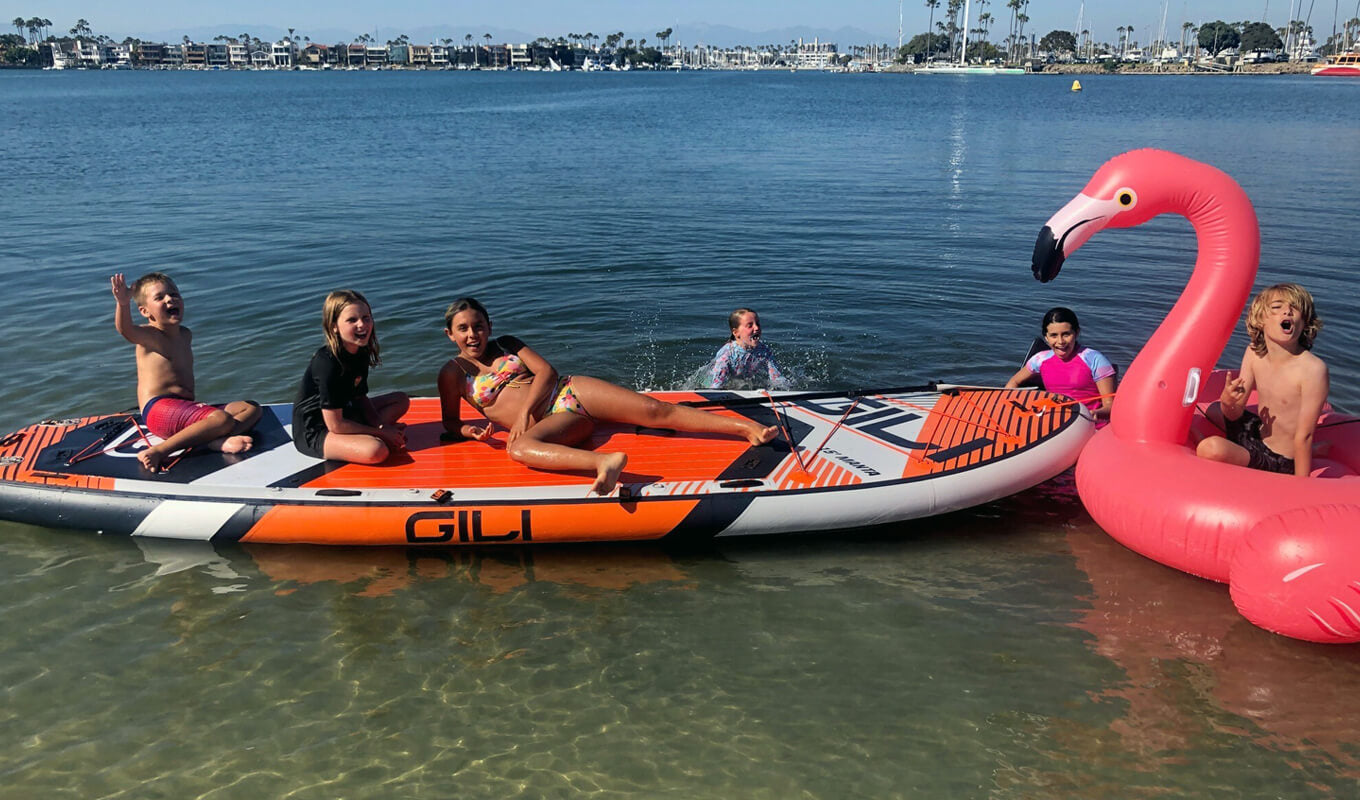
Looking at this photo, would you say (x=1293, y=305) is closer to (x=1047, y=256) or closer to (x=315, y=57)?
(x=1047, y=256)

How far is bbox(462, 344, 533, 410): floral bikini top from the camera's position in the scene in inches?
238

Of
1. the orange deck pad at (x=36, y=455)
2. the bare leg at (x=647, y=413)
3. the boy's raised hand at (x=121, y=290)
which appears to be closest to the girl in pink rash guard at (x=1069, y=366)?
the bare leg at (x=647, y=413)

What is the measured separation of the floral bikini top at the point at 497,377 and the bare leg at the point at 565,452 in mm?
386

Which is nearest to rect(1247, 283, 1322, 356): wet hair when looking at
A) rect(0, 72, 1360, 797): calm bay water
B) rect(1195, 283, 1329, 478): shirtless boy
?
rect(1195, 283, 1329, 478): shirtless boy

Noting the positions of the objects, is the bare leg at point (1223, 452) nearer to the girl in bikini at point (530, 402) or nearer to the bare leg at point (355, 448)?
the girl in bikini at point (530, 402)

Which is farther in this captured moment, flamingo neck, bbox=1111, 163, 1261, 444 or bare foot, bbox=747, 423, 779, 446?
bare foot, bbox=747, 423, 779, 446

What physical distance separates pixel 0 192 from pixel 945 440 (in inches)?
858

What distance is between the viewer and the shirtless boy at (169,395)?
5930mm

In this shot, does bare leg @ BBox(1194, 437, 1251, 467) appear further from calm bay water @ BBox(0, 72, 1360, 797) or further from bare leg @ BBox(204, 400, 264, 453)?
bare leg @ BBox(204, 400, 264, 453)

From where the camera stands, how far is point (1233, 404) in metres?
5.51

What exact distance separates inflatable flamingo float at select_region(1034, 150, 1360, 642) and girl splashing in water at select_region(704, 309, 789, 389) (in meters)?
2.74

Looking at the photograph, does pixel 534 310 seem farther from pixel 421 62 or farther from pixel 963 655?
pixel 421 62

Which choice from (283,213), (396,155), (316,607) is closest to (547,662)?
(316,607)

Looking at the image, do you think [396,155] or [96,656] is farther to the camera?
[396,155]
